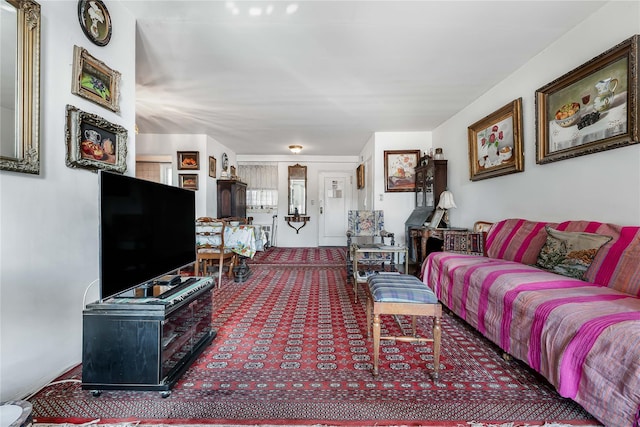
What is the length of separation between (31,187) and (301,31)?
218 cm

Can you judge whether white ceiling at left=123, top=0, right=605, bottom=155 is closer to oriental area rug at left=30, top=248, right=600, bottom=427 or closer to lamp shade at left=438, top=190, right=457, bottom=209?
lamp shade at left=438, top=190, right=457, bottom=209

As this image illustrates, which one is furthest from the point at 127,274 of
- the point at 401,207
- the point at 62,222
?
the point at 401,207

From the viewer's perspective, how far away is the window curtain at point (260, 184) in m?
7.76

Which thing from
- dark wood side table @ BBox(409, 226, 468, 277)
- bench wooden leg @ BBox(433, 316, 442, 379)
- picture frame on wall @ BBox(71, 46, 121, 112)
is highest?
picture frame on wall @ BBox(71, 46, 121, 112)

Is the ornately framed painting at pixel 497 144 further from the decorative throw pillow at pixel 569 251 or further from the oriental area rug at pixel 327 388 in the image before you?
the oriental area rug at pixel 327 388

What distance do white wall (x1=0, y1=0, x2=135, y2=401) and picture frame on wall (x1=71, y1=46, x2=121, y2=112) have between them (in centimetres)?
4

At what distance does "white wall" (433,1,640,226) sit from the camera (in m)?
1.99

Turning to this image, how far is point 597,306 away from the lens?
144cm

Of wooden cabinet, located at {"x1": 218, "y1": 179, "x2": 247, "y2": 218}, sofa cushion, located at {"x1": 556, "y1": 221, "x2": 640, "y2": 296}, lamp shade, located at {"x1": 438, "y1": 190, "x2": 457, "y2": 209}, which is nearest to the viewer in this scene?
sofa cushion, located at {"x1": 556, "y1": 221, "x2": 640, "y2": 296}

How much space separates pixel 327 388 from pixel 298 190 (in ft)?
21.2

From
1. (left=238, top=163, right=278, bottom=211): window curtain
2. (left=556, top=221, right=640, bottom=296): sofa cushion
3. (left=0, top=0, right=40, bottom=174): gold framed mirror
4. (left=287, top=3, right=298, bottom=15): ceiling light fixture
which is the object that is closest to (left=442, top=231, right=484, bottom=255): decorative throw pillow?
(left=556, top=221, right=640, bottom=296): sofa cushion

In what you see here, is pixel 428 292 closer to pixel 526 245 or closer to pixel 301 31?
pixel 526 245

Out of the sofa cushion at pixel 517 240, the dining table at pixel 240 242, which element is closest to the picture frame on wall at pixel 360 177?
the dining table at pixel 240 242

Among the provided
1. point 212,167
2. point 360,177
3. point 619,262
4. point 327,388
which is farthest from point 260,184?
point 619,262
